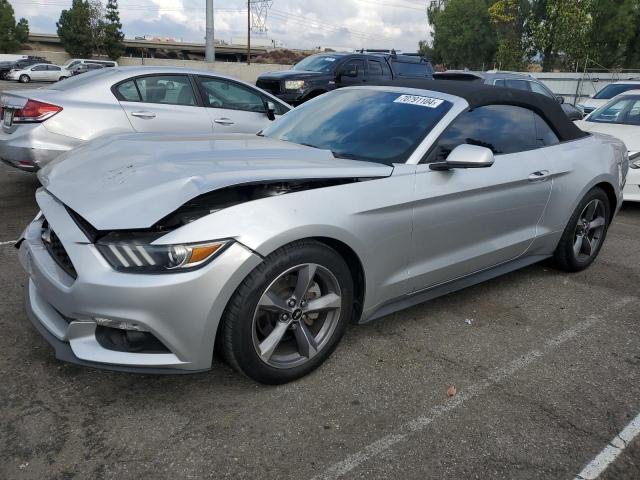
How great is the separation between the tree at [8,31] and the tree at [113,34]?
12.0 meters

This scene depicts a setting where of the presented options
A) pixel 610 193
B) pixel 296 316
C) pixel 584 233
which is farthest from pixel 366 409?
pixel 610 193

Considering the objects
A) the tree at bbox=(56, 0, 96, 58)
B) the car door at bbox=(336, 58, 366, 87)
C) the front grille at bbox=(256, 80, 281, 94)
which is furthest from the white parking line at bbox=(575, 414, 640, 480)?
the tree at bbox=(56, 0, 96, 58)

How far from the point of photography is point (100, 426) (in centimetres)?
Answer: 244

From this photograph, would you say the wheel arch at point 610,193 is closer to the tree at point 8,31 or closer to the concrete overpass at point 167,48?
the tree at point 8,31

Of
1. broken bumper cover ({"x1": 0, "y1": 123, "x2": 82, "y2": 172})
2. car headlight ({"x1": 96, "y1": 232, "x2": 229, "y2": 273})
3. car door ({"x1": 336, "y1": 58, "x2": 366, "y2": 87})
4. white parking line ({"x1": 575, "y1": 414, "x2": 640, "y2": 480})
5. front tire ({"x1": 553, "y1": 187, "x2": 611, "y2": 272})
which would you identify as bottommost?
white parking line ({"x1": 575, "y1": 414, "x2": 640, "y2": 480})

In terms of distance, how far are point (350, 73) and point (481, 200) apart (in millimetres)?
8524

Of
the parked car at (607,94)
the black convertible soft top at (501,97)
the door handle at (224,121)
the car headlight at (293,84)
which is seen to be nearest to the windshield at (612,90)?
the parked car at (607,94)

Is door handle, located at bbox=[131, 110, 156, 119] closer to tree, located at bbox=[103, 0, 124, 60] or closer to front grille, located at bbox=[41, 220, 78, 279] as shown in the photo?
front grille, located at bbox=[41, 220, 78, 279]

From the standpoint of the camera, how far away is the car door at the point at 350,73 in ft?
37.0

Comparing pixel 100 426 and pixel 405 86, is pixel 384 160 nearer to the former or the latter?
pixel 405 86

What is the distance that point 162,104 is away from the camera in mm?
6098

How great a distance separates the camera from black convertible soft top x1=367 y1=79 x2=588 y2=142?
3.67m

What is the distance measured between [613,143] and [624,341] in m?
2.04

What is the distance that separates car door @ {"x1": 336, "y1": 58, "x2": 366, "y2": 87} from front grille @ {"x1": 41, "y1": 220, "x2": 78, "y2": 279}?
9.07m
